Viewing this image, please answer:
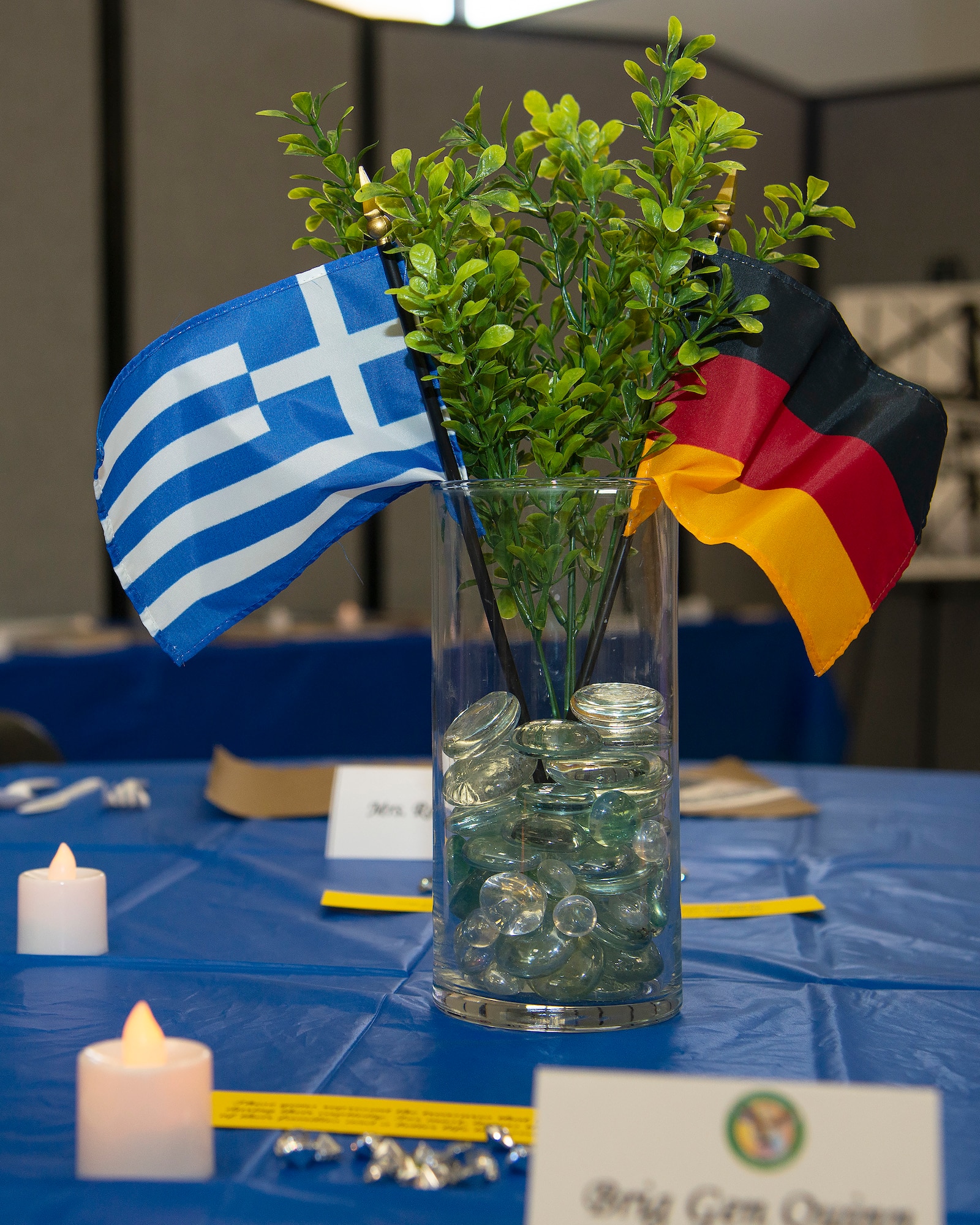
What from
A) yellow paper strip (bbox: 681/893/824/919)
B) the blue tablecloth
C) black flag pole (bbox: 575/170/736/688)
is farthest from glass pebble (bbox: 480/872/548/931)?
the blue tablecloth

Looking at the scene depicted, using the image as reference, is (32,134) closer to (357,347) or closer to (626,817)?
(357,347)

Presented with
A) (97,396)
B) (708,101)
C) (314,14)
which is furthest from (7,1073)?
(314,14)

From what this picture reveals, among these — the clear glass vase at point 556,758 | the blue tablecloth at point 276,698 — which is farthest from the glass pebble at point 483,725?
the blue tablecloth at point 276,698

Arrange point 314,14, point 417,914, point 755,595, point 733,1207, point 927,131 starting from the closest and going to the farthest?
1. point 733,1207
2. point 417,914
3. point 314,14
4. point 927,131
5. point 755,595

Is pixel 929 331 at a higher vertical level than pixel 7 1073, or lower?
higher

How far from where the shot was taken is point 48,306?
3.47 metres

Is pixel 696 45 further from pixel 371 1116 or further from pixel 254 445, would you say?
pixel 371 1116

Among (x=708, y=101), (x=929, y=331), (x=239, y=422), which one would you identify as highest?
(x=929, y=331)

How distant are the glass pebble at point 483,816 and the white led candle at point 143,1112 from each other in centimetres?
19

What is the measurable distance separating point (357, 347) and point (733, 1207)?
1.76ft

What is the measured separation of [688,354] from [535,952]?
319 mm

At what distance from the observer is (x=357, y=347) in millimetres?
737

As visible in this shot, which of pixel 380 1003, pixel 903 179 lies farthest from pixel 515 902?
pixel 903 179

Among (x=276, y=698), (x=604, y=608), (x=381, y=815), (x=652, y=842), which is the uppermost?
(x=604, y=608)
